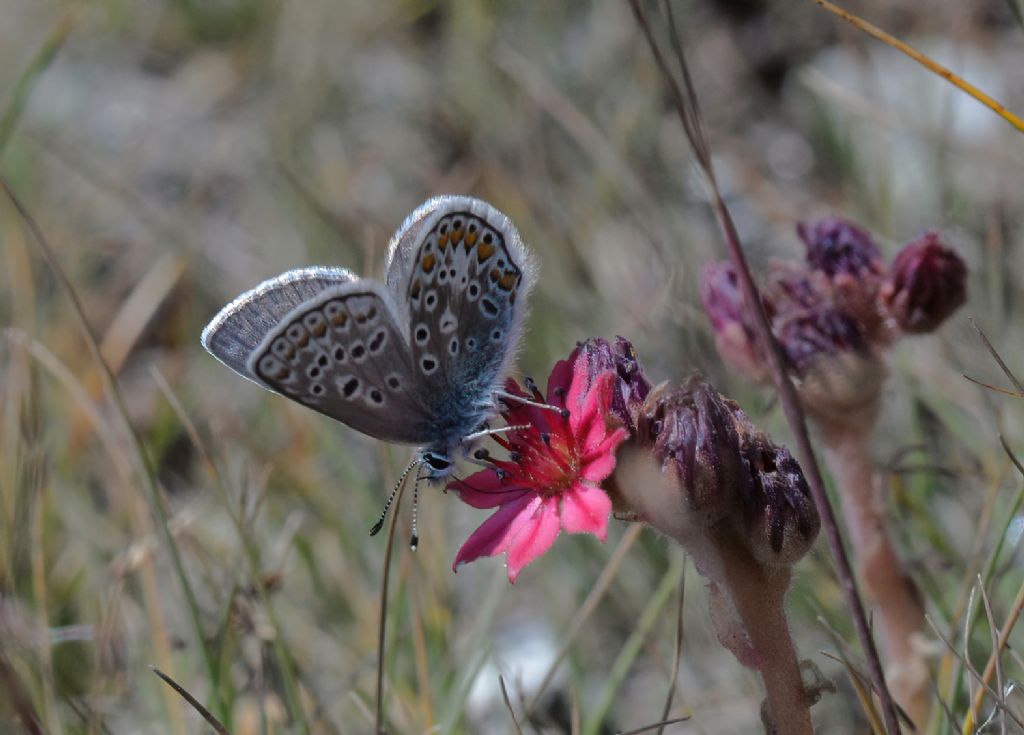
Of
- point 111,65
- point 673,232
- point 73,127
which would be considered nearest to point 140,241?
point 73,127

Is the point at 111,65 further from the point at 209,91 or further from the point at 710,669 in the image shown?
the point at 710,669

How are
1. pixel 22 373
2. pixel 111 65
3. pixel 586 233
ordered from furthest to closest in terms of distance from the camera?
pixel 111 65
pixel 586 233
pixel 22 373

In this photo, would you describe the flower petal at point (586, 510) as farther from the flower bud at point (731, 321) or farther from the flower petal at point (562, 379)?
the flower bud at point (731, 321)

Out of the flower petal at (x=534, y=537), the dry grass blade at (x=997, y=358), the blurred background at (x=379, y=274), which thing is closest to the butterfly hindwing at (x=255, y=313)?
the blurred background at (x=379, y=274)

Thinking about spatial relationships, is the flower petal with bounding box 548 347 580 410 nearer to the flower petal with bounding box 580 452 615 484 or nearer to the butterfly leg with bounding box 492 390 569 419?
the butterfly leg with bounding box 492 390 569 419

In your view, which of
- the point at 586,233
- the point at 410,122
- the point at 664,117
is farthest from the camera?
the point at 410,122

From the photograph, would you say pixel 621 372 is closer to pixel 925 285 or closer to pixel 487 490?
pixel 487 490

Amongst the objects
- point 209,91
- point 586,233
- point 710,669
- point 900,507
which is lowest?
point 710,669

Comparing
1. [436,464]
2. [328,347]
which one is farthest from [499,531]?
[328,347]
